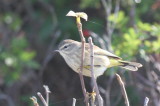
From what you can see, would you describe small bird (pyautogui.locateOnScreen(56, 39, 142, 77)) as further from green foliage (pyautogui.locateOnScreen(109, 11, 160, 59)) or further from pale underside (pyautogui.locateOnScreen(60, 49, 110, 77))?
green foliage (pyautogui.locateOnScreen(109, 11, 160, 59))

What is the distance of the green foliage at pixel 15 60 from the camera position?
6.32 m

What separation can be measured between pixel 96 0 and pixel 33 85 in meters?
1.65

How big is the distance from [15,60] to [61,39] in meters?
0.74

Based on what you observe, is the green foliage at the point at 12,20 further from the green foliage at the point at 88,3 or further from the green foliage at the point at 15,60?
the green foliage at the point at 88,3

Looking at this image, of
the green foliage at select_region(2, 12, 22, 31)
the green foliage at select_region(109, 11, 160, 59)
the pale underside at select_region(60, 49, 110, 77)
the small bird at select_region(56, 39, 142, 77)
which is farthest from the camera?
the green foliage at select_region(2, 12, 22, 31)

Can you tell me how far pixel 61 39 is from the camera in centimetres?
665

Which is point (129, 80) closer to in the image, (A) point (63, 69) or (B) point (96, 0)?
(B) point (96, 0)

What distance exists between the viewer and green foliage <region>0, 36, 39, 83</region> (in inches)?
249

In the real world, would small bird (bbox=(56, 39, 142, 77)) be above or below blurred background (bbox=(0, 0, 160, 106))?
below

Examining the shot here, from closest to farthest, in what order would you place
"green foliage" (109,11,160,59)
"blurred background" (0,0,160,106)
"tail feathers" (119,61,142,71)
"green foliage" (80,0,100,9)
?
"tail feathers" (119,61,142,71) → "green foliage" (109,11,160,59) → "blurred background" (0,0,160,106) → "green foliage" (80,0,100,9)

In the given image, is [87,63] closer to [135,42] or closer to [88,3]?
[135,42]

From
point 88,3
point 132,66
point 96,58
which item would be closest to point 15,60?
point 88,3

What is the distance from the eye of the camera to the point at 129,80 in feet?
19.2

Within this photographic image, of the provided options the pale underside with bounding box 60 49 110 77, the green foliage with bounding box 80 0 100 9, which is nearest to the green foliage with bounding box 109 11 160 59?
the green foliage with bounding box 80 0 100 9
